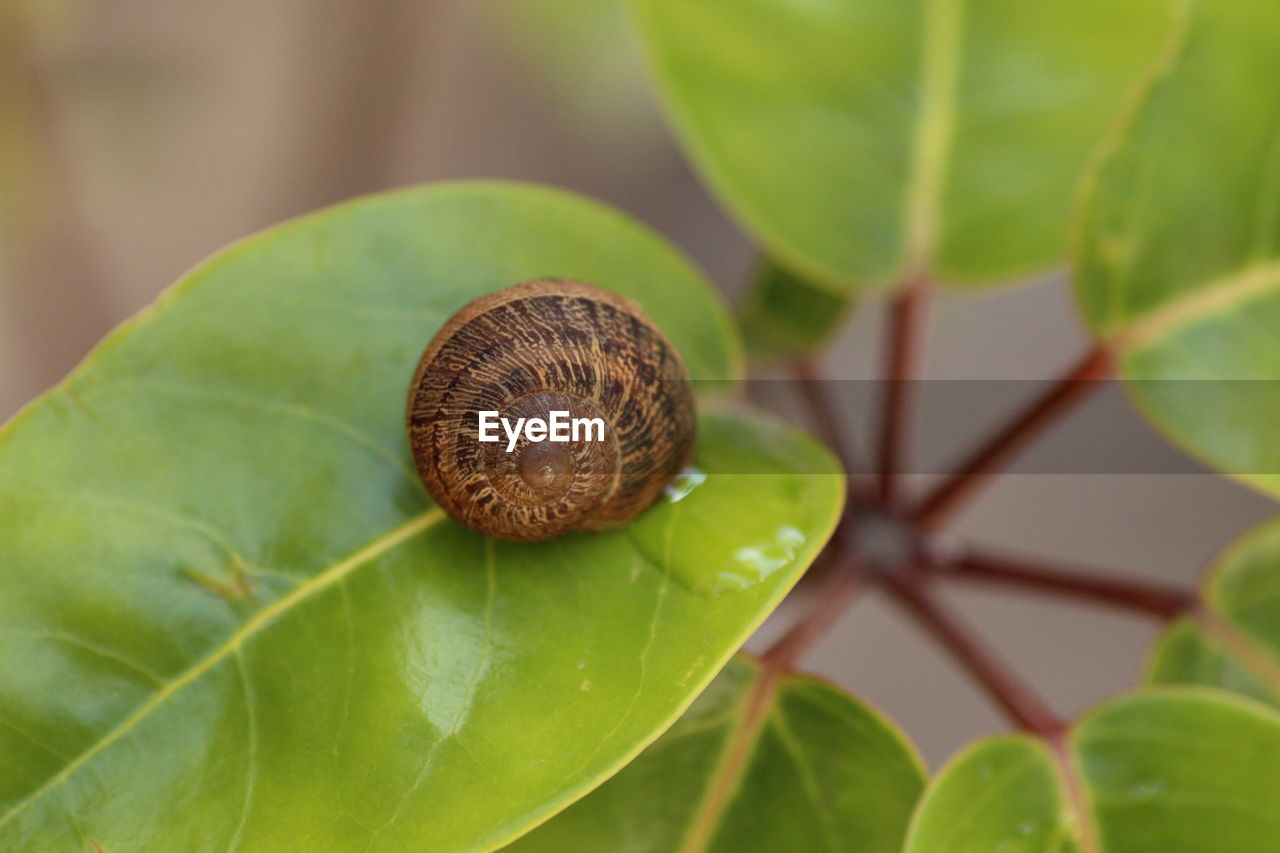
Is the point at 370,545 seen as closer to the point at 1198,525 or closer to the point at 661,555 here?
the point at 661,555

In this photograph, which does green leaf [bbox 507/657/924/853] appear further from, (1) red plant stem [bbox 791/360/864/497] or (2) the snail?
(1) red plant stem [bbox 791/360/864/497]

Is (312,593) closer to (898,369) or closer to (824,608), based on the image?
(824,608)

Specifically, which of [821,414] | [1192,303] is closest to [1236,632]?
[1192,303]

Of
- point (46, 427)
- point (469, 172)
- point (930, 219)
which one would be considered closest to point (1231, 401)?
point (930, 219)

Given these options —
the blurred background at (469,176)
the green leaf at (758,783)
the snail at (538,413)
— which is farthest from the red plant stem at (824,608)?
the blurred background at (469,176)

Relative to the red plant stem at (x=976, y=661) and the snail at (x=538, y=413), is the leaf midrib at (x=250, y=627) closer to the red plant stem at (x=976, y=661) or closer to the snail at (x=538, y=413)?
the snail at (x=538, y=413)
